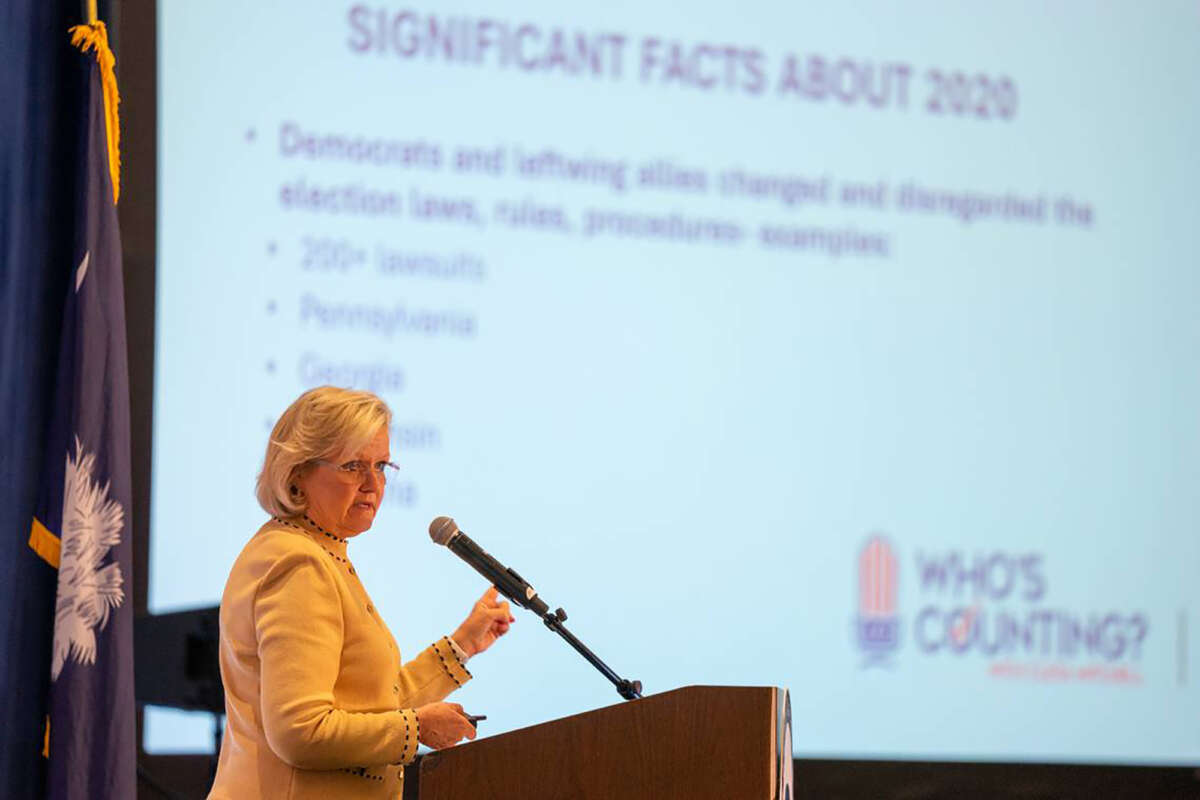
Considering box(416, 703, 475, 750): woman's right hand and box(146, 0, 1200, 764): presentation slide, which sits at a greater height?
box(146, 0, 1200, 764): presentation slide

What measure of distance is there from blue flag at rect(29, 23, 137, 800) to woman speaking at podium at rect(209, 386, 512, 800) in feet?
2.92

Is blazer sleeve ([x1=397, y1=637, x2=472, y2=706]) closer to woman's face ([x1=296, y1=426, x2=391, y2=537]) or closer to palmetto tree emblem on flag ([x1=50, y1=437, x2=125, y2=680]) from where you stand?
woman's face ([x1=296, y1=426, x2=391, y2=537])

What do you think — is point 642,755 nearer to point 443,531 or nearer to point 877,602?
point 443,531

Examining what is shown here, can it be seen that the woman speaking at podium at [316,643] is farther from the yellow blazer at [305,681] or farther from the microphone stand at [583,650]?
the microphone stand at [583,650]

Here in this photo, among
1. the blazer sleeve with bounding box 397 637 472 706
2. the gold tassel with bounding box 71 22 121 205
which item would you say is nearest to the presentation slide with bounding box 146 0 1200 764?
the gold tassel with bounding box 71 22 121 205

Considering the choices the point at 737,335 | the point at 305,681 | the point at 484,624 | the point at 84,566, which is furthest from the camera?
the point at 737,335

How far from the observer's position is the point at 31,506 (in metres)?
2.88

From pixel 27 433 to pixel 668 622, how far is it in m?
1.71

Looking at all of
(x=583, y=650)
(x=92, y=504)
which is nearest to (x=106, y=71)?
(x=92, y=504)

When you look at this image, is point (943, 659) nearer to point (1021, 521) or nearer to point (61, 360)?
point (1021, 521)

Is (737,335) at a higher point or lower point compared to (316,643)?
higher

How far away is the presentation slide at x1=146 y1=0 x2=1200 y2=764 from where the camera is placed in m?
3.66

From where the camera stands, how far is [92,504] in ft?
9.55

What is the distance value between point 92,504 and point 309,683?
3.82 feet
